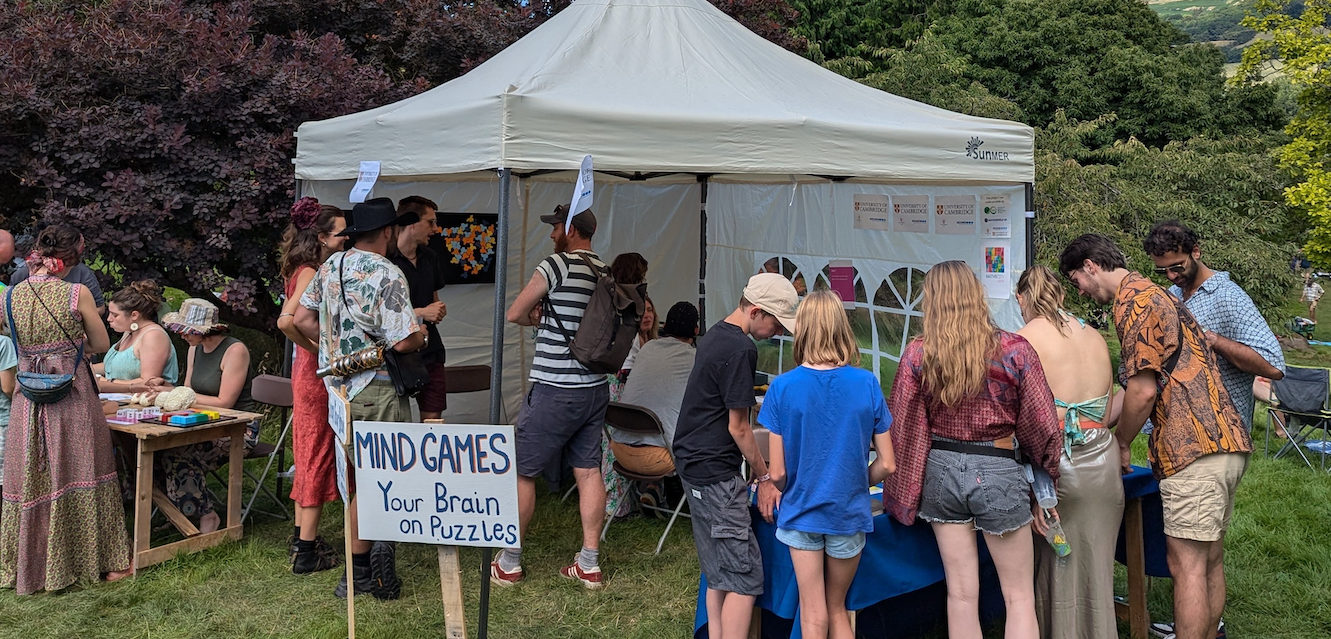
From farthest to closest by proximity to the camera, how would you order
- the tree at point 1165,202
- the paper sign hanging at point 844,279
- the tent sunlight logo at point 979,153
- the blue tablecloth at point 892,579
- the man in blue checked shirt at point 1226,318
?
the tree at point 1165,202, the paper sign hanging at point 844,279, the tent sunlight logo at point 979,153, the man in blue checked shirt at point 1226,318, the blue tablecloth at point 892,579

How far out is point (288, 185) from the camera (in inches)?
234

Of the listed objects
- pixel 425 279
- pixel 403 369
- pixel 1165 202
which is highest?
pixel 1165 202

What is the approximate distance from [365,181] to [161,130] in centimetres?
241

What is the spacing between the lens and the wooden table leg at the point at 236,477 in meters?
4.38

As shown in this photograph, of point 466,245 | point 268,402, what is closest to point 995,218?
point 466,245

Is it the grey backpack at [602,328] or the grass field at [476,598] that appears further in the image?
the grey backpack at [602,328]

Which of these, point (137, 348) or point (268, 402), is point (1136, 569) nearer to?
point (268, 402)

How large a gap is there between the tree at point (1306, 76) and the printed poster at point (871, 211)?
501 inches

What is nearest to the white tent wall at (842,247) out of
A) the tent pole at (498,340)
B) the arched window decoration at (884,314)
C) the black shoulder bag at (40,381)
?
the arched window decoration at (884,314)

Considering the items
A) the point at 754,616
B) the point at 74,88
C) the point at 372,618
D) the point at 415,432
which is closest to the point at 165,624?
the point at 372,618

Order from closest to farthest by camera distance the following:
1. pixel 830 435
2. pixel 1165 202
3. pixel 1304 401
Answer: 1. pixel 830 435
2. pixel 1304 401
3. pixel 1165 202

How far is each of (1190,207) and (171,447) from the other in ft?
30.6

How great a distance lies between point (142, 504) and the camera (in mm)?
4082

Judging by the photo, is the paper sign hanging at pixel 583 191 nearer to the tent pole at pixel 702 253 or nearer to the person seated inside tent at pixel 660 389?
the person seated inside tent at pixel 660 389
